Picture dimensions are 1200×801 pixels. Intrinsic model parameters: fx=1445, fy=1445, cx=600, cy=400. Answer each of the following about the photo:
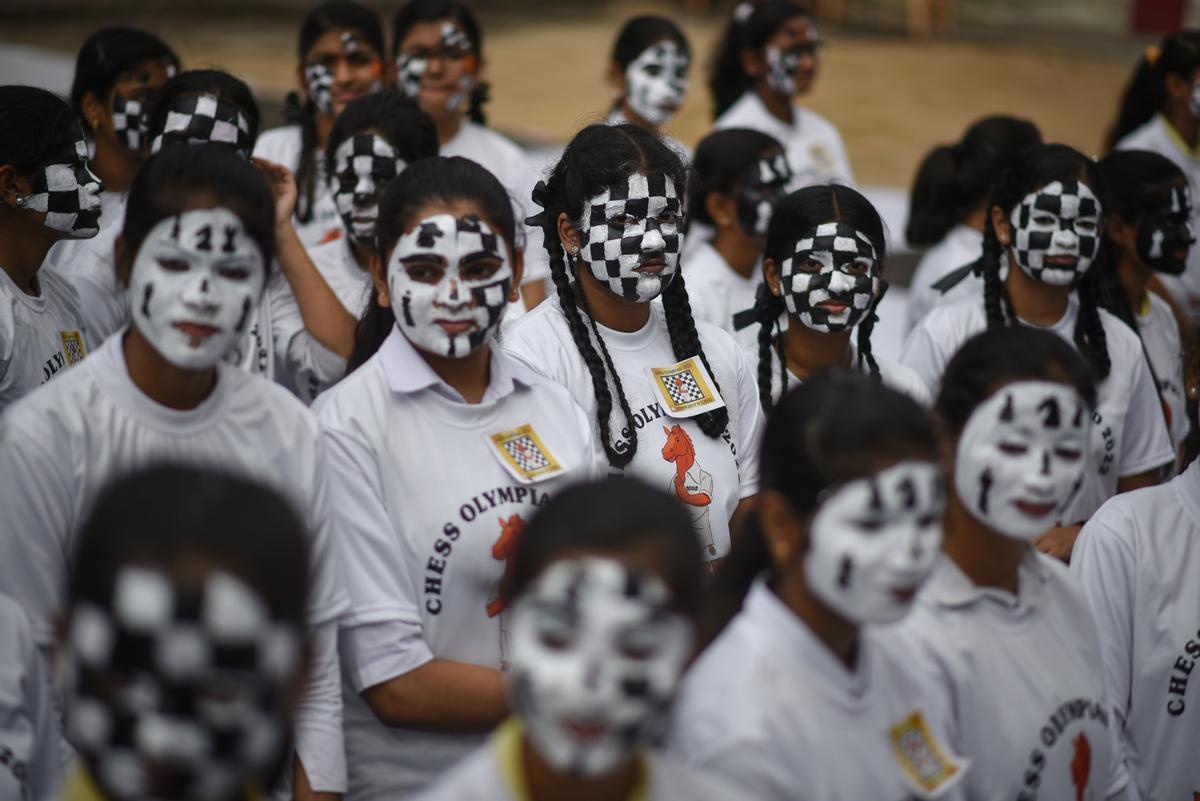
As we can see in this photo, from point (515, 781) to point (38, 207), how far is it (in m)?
2.16

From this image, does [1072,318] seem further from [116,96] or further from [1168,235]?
[116,96]

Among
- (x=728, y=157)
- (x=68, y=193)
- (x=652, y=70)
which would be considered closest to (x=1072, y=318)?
(x=728, y=157)

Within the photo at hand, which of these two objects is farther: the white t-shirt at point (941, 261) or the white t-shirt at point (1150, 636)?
the white t-shirt at point (941, 261)

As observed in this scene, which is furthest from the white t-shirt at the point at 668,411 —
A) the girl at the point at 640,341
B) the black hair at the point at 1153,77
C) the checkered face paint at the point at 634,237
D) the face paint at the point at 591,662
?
the black hair at the point at 1153,77

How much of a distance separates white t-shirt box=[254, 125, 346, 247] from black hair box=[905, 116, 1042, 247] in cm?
235

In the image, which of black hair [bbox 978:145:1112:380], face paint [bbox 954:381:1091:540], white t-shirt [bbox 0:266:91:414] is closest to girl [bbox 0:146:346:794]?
white t-shirt [bbox 0:266:91:414]

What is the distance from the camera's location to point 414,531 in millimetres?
2848

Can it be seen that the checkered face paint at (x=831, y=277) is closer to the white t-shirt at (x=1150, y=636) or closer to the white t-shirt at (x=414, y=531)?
A: the white t-shirt at (x=1150, y=636)

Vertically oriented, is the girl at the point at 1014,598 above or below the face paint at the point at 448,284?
below

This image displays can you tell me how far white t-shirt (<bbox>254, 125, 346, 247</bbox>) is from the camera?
4.65 metres

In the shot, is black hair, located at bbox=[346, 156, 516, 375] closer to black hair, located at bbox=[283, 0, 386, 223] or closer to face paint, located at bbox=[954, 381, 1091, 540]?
face paint, located at bbox=[954, 381, 1091, 540]

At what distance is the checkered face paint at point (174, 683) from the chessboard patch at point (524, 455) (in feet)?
3.74

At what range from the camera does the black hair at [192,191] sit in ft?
8.92

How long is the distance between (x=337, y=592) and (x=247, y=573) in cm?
92
